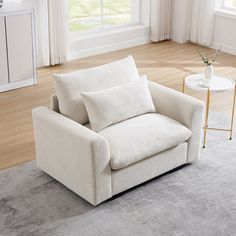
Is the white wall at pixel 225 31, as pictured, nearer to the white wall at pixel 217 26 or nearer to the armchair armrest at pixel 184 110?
the white wall at pixel 217 26

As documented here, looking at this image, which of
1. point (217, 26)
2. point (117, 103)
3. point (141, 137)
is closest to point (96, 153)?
point (141, 137)

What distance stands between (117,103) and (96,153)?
680mm

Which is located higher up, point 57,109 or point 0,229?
point 57,109

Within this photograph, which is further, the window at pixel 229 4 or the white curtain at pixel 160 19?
the white curtain at pixel 160 19

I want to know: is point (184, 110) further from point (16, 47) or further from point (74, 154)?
point (16, 47)

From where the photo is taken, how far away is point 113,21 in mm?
8312

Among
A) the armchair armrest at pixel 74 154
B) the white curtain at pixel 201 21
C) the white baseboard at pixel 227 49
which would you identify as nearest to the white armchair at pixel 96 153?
the armchair armrest at pixel 74 154

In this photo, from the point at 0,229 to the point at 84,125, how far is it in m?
1.15

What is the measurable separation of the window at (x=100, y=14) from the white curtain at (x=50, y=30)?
0.43 m

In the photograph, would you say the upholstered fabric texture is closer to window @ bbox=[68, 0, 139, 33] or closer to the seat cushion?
the seat cushion

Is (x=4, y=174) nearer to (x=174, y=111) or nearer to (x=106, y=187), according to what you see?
(x=106, y=187)

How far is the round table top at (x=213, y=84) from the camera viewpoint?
524 centimetres

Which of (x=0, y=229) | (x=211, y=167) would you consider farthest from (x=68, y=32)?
(x=0, y=229)

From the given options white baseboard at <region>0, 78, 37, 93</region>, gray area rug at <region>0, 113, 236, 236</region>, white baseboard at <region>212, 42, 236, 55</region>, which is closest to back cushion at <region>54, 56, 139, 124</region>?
gray area rug at <region>0, 113, 236, 236</region>
